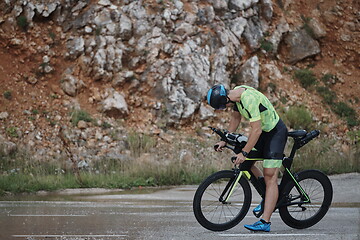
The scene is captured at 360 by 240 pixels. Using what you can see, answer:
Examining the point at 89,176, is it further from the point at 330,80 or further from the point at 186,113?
the point at 330,80

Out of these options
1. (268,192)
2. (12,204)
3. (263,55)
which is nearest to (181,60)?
(263,55)

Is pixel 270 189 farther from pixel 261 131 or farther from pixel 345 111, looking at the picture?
pixel 345 111

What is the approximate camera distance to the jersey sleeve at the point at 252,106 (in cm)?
702

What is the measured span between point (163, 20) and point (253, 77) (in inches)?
169

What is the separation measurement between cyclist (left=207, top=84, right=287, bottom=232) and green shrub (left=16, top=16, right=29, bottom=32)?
15.1 meters

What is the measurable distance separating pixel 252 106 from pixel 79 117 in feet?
41.7

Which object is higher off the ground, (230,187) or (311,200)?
(230,187)

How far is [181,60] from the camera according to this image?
67.9 ft

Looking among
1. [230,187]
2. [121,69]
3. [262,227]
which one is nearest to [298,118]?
[121,69]

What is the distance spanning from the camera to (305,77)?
80.6ft

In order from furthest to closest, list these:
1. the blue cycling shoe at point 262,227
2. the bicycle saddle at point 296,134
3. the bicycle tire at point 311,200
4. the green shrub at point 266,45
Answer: the green shrub at point 266,45 < the bicycle tire at point 311,200 < the bicycle saddle at point 296,134 < the blue cycling shoe at point 262,227

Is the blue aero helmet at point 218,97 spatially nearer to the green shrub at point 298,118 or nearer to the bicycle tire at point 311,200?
the bicycle tire at point 311,200

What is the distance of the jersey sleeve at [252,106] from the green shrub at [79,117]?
12.5 metres

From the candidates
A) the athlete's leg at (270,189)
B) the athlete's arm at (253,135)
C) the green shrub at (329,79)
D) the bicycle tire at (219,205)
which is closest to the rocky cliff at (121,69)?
the green shrub at (329,79)
